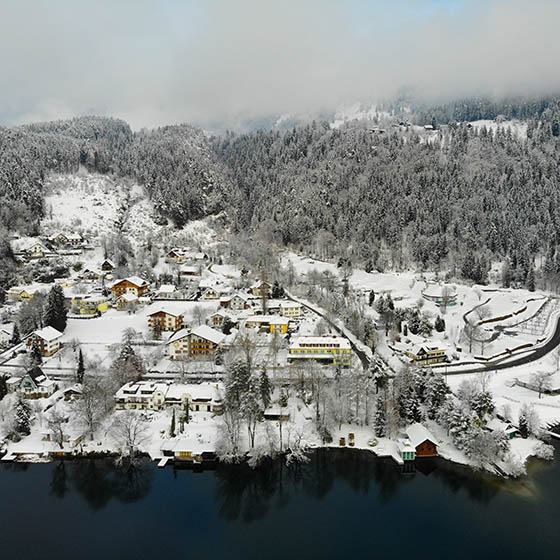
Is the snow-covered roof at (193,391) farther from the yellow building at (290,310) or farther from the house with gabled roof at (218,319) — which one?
the yellow building at (290,310)

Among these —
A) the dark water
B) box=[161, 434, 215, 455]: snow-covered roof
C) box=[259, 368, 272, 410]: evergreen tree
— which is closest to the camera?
the dark water

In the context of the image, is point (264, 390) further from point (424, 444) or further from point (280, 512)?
point (424, 444)

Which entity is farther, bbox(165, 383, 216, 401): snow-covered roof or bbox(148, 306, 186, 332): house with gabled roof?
bbox(148, 306, 186, 332): house with gabled roof

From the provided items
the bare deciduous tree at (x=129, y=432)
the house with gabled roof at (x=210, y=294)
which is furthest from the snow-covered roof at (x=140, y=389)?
the house with gabled roof at (x=210, y=294)

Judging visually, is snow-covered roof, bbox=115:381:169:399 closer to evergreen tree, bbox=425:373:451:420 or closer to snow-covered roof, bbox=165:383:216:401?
snow-covered roof, bbox=165:383:216:401

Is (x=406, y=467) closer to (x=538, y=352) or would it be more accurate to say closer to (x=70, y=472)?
(x=70, y=472)

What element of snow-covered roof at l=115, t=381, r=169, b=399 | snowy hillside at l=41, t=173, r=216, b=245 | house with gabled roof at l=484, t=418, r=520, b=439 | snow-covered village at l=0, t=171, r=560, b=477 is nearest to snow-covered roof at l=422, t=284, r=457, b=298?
snow-covered village at l=0, t=171, r=560, b=477

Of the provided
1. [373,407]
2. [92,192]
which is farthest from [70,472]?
[92,192]
